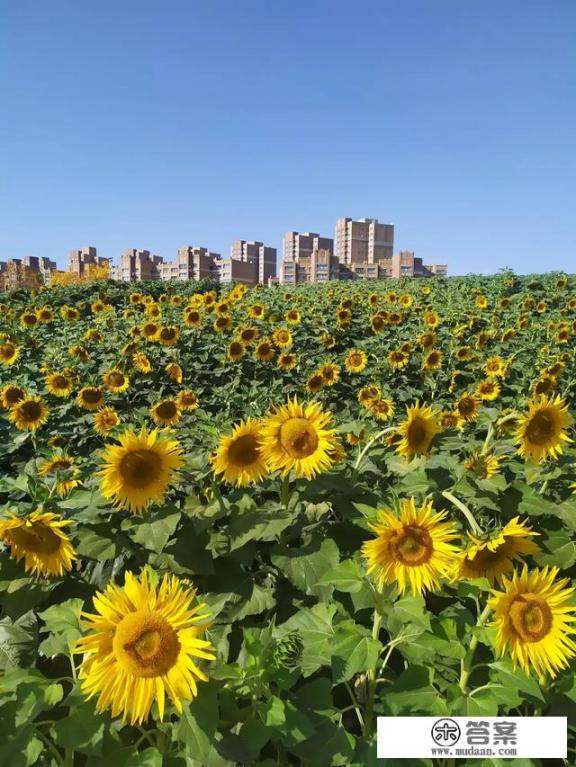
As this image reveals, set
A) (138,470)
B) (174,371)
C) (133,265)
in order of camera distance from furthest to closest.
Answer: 1. (133,265)
2. (174,371)
3. (138,470)

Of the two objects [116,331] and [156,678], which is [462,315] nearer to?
[116,331]

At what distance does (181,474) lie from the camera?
2250mm

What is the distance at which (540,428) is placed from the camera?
2467 mm

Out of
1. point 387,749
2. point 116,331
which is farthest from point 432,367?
point 387,749

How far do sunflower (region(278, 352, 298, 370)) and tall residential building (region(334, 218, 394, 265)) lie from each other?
390 ft

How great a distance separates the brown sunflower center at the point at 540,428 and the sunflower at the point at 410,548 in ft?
3.16

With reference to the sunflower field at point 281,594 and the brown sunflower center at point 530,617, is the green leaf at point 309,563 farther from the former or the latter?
the brown sunflower center at point 530,617

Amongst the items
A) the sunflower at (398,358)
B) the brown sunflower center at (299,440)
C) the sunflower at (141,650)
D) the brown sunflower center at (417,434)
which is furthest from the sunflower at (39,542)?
the sunflower at (398,358)

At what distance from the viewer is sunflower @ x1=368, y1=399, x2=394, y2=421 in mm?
6254

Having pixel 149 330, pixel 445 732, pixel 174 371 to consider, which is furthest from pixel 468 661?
pixel 149 330

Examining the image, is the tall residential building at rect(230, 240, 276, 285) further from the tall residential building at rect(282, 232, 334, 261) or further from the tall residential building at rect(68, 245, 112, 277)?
the tall residential building at rect(68, 245, 112, 277)

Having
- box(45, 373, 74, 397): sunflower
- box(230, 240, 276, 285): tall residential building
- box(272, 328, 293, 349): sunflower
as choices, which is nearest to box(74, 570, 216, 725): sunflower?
box(45, 373, 74, 397): sunflower

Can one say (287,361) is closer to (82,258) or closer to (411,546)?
(411,546)

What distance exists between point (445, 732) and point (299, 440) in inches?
42.6
